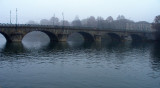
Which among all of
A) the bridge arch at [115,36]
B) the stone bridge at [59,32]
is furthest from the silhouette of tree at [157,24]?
the bridge arch at [115,36]

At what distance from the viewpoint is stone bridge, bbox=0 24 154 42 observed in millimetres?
77363

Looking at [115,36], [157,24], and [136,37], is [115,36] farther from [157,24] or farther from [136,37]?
[157,24]

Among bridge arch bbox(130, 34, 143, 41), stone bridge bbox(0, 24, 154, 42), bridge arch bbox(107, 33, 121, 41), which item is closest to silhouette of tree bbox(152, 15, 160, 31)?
stone bridge bbox(0, 24, 154, 42)

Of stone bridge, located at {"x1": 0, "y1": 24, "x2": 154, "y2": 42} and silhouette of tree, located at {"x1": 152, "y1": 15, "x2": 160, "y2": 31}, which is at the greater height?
silhouette of tree, located at {"x1": 152, "y1": 15, "x2": 160, "y2": 31}

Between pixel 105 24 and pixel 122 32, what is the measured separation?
144 feet

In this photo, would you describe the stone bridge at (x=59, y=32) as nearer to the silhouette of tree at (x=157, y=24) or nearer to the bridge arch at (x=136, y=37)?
the bridge arch at (x=136, y=37)

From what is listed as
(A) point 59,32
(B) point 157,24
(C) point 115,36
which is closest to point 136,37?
(B) point 157,24

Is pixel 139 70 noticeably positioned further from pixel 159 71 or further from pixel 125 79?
pixel 125 79

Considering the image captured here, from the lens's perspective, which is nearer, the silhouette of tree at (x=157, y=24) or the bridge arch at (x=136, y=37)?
the silhouette of tree at (x=157, y=24)

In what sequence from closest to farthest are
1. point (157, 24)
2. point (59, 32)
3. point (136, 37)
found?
point (59, 32) < point (157, 24) < point (136, 37)

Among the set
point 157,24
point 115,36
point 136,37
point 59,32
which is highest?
point 157,24

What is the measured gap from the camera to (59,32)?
91250 mm

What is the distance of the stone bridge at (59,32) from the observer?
3046 inches

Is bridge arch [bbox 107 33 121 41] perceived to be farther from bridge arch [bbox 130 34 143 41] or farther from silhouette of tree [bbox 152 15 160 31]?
silhouette of tree [bbox 152 15 160 31]
